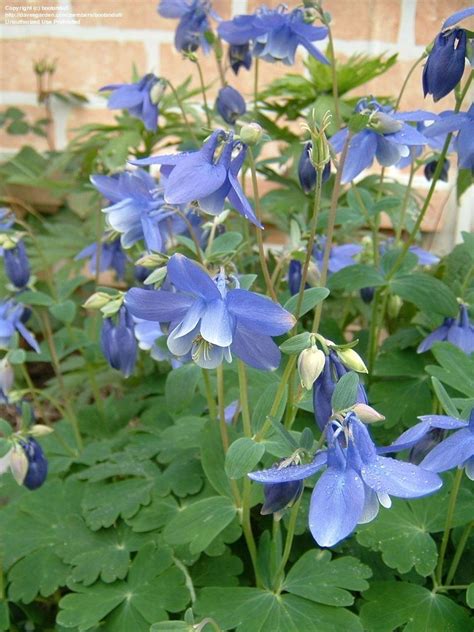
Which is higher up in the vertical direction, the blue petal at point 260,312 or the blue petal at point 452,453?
the blue petal at point 260,312

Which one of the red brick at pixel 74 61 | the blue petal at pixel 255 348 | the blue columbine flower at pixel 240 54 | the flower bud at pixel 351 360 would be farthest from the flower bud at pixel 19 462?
the red brick at pixel 74 61

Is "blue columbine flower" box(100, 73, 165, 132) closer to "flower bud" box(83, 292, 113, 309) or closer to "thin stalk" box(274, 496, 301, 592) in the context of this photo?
"flower bud" box(83, 292, 113, 309)

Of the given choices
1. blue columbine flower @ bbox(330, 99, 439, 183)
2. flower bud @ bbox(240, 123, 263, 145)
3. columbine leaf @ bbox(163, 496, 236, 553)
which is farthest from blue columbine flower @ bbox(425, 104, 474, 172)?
columbine leaf @ bbox(163, 496, 236, 553)

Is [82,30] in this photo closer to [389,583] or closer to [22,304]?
[22,304]

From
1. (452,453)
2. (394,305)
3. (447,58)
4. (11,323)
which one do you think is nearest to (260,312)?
(452,453)

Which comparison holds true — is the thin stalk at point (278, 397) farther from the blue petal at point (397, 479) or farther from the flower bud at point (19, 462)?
the flower bud at point (19, 462)

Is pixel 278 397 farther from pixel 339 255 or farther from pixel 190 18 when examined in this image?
pixel 190 18
